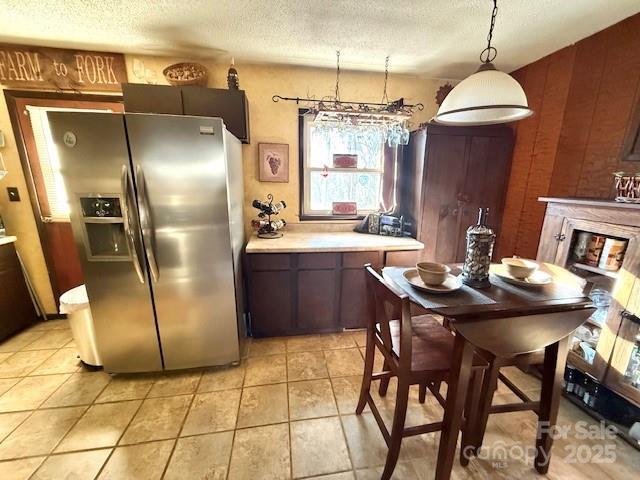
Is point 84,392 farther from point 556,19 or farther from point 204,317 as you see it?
point 556,19

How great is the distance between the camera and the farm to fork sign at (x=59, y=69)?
2.20 metres

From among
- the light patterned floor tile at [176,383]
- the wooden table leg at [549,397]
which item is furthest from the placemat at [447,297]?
the light patterned floor tile at [176,383]

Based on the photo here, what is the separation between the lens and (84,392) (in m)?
1.84

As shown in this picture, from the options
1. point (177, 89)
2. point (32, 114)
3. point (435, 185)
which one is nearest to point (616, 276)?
point (435, 185)

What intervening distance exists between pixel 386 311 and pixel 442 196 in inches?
68.2

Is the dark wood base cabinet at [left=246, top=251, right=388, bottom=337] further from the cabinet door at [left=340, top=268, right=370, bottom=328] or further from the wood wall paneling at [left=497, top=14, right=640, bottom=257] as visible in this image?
the wood wall paneling at [left=497, top=14, right=640, bottom=257]

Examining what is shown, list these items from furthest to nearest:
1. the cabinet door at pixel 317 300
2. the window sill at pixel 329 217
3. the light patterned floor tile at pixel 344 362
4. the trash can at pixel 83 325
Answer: the window sill at pixel 329 217 < the cabinet door at pixel 317 300 < the light patterned floor tile at pixel 344 362 < the trash can at pixel 83 325

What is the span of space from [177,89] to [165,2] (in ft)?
2.09

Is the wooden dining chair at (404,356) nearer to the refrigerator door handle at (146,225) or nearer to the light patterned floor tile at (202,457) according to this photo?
the light patterned floor tile at (202,457)

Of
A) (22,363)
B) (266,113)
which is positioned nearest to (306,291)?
(266,113)

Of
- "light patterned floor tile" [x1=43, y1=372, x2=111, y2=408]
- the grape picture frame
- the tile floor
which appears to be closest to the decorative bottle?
the tile floor

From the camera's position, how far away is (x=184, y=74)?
227cm

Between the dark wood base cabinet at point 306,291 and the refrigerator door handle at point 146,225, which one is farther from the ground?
the refrigerator door handle at point 146,225

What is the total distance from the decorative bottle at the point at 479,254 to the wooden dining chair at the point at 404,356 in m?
0.36
